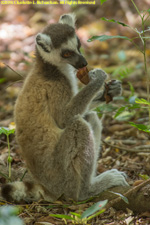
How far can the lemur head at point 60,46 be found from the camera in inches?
206

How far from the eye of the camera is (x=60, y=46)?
17.4 ft

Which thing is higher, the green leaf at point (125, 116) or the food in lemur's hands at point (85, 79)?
the food in lemur's hands at point (85, 79)

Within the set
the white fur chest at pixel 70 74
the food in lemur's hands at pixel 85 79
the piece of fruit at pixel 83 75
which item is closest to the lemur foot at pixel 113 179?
the food in lemur's hands at pixel 85 79

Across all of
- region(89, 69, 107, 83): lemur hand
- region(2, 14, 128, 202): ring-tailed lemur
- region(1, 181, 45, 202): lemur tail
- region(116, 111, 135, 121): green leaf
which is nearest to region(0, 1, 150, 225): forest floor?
region(116, 111, 135, 121): green leaf

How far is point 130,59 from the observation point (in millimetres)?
11117

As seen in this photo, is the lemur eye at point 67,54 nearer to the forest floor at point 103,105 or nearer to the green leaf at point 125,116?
the forest floor at point 103,105

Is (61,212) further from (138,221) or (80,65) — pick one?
(80,65)

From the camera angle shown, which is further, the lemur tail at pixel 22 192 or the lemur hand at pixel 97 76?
the lemur hand at pixel 97 76

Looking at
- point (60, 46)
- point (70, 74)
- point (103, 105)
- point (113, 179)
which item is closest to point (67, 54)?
point (60, 46)

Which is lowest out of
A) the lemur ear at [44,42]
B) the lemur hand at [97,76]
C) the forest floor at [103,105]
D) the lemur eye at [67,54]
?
the forest floor at [103,105]

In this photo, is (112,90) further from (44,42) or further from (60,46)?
(44,42)

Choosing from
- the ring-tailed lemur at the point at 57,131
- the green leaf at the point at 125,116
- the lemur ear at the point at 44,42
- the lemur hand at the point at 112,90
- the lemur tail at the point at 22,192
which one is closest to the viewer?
the lemur tail at the point at 22,192

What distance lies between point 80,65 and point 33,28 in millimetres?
8428

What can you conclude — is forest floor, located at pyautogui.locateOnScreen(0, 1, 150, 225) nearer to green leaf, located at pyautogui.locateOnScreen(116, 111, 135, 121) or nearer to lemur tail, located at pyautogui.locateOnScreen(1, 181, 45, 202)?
green leaf, located at pyautogui.locateOnScreen(116, 111, 135, 121)
